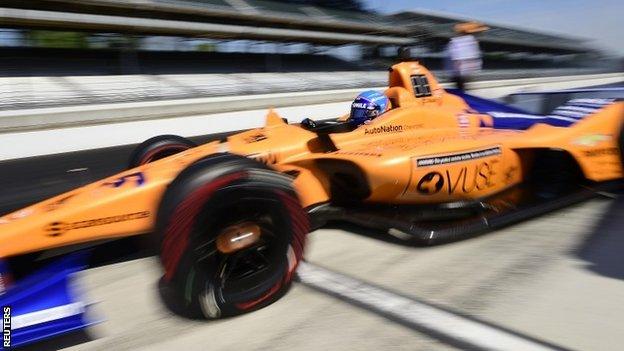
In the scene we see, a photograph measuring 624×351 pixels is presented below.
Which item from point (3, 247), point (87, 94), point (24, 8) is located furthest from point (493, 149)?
point (24, 8)

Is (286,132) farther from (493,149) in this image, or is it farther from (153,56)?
(153,56)

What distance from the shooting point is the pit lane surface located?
2.05 m

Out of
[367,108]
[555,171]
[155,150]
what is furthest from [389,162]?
[155,150]

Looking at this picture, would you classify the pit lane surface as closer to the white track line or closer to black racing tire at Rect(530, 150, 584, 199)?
the white track line

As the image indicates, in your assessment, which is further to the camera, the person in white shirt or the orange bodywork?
the person in white shirt

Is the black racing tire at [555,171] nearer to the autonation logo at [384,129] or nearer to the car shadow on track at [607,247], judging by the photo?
the car shadow on track at [607,247]

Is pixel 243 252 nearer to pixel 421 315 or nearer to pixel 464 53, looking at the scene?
pixel 421 315

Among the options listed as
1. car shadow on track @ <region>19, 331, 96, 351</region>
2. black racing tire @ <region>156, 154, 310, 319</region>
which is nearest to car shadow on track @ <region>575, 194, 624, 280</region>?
black racing tire @ <region>156, 154, 310, 319</region>

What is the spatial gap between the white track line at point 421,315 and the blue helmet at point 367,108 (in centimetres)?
164

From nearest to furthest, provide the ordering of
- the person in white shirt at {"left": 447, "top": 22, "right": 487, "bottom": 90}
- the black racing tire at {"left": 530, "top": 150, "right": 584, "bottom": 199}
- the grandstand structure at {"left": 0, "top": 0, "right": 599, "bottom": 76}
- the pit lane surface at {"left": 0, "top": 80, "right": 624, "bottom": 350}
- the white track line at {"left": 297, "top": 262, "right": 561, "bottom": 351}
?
the white track line at {"left": 297, "top": 262, "right": 561, "bottom": 351}
the pit lane surface at {"left": 0, "top": 80, "right": 624, "bottom": 350}
the black racing tire at {"left": 530, "top": 150, "right": 584, "bottom": 199}
the person in white shirt at {"left": 447, "top": 22, "right": 487, "bottom": 90}
the grandstand structure at {"left": 0, "top": 0, "right": 599, "bottom": 76}

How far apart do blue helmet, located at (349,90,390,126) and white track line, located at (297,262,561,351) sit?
1.64 m

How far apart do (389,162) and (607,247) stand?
4.63 ft

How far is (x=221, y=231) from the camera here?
7.23 feet

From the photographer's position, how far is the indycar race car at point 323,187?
2.18m
